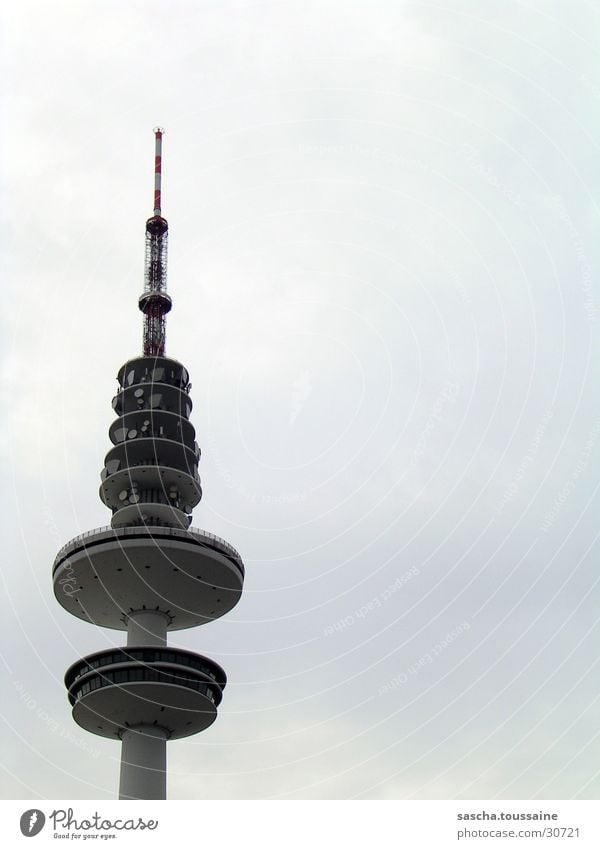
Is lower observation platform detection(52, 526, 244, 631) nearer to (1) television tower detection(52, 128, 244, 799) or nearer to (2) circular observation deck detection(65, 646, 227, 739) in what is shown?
(1) television tower detection(52, 128, 244, 799)

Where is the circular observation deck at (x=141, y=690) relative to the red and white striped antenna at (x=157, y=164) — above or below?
below

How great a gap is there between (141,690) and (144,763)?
6149mm

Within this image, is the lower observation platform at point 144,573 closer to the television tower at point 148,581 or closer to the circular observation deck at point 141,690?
the television tower at point 148,581

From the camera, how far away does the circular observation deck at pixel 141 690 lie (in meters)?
88.7

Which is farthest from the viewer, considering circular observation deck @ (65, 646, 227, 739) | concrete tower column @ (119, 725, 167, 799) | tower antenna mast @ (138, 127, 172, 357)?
tower antenna mast @ (138, 127, 172, 357)
